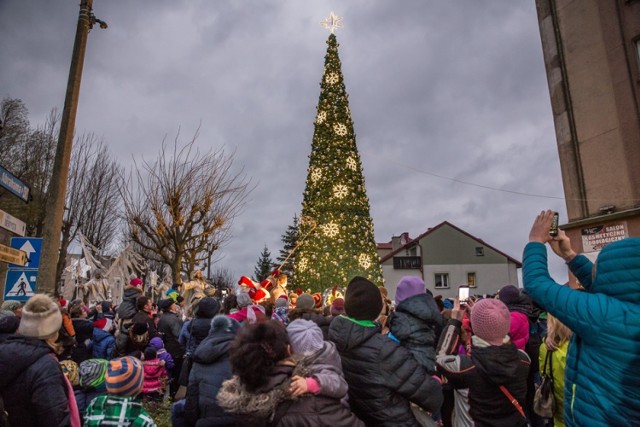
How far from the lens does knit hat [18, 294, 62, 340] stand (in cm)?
322

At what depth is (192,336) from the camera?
209 inches

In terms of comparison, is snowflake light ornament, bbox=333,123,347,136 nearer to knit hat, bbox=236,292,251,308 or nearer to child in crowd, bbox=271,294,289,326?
child in crowd, bbox=271,294,289,326

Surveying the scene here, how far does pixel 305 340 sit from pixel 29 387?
2080 mm

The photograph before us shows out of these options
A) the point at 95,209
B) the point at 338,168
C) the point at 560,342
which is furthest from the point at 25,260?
the point at 95,209

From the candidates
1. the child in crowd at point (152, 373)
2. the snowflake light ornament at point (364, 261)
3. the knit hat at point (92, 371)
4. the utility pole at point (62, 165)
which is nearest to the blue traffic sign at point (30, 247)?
the utility pole at point (62, 165)

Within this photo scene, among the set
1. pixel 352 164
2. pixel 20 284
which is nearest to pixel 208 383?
pixel 20 284

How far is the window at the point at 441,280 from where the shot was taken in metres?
42.8

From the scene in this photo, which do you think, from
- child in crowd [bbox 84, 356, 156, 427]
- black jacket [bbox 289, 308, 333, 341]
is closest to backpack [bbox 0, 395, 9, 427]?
child in crowd [bbox 84, 356, 156, 427]

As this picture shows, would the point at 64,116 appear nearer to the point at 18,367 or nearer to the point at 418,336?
the point at 18,367

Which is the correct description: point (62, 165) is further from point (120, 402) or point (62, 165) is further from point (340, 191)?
point (340, 191)

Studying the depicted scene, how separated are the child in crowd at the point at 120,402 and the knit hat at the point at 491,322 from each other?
8.42 ft

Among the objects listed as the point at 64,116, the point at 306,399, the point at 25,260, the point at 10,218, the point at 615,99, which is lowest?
the point at 306,399

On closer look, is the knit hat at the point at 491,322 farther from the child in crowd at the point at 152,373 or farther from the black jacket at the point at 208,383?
the child in crowd at the point at 152,373

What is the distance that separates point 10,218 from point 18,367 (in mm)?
4396
